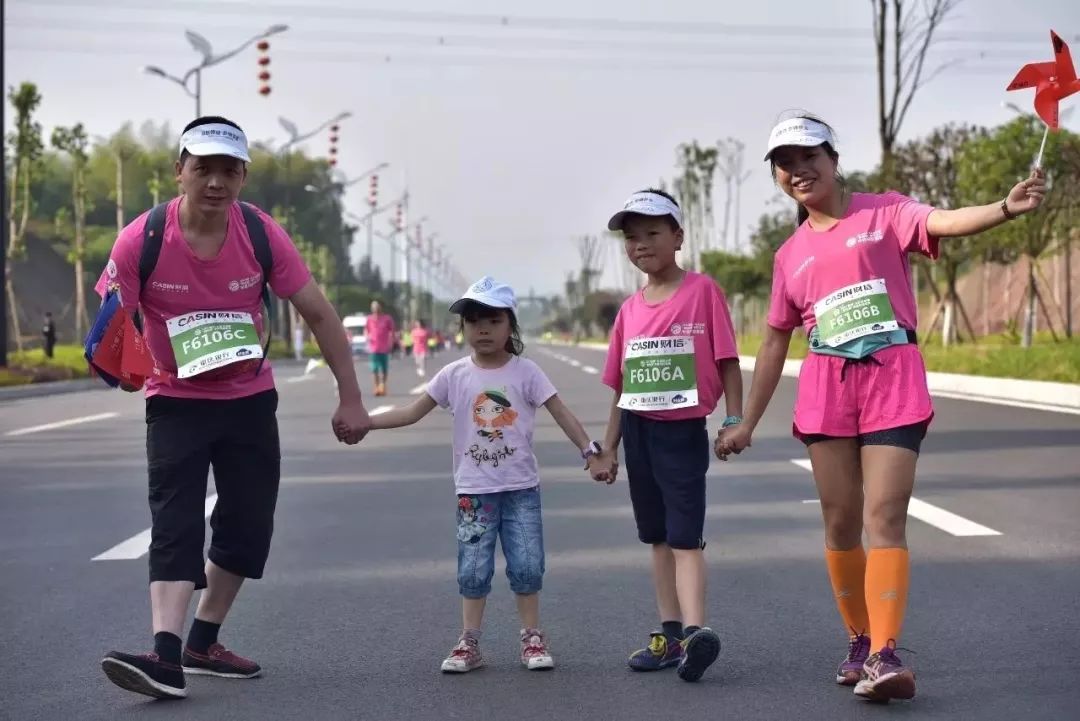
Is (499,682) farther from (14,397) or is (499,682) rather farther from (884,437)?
(14,397)

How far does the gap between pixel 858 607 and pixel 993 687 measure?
51 cm

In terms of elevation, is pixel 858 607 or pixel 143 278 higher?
pixel 143 278

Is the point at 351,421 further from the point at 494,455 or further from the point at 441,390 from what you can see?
the point at 494,455

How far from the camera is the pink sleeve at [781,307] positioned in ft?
19.1

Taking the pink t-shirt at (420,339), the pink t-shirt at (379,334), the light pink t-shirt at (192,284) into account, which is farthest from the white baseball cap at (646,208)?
the pink t-shirt at (420,339)

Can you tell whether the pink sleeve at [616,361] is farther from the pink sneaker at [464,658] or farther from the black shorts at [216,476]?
the black shorts at [216,476]

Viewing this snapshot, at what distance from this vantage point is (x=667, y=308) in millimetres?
6035

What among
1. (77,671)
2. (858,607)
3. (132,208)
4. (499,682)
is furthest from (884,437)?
(132,208)

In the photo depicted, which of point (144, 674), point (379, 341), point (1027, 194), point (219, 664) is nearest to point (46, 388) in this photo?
point (379, 341)

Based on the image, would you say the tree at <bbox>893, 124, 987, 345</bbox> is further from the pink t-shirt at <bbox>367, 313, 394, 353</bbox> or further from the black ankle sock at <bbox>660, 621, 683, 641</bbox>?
the black ankle sock at <bbox>660, 621, 683, 641</bbox>

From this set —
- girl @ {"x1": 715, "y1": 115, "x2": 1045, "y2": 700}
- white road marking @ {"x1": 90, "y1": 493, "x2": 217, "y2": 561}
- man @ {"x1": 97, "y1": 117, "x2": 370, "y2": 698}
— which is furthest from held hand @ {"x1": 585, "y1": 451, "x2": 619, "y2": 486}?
white road marking @ {"x1": 90, "y1": 493, "x2": 217, "y2": 561}

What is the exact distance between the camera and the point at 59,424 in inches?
835

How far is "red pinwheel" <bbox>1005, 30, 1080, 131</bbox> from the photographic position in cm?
564

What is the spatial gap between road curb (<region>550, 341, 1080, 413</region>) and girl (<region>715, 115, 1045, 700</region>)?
634 inches
